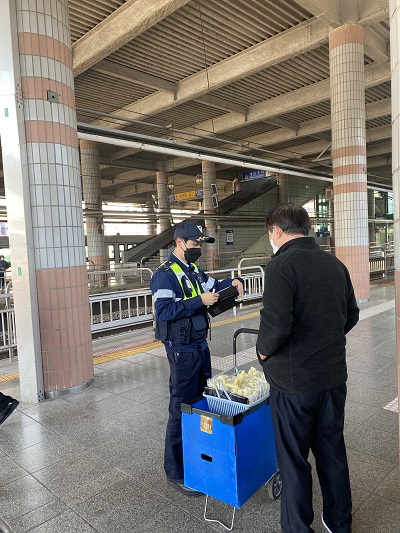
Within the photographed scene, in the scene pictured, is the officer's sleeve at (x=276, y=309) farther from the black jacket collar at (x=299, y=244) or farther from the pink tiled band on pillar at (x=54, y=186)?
the pink tiled band on pillar at (x=54, y=186)

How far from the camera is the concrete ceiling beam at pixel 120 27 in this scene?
7180 mm

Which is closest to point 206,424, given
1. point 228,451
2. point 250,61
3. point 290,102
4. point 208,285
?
point 228,451

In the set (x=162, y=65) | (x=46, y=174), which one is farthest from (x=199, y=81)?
(x=46, y=174)

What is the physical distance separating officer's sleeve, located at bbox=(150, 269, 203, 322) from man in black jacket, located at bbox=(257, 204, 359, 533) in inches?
24.0

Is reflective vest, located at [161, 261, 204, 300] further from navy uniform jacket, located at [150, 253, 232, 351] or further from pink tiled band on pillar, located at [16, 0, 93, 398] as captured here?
pink tiled band on pillar, located at [16, 0, 93, 398]

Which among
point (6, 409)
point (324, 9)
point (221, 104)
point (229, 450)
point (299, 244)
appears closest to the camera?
point (299, 244)

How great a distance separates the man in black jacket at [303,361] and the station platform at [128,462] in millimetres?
385

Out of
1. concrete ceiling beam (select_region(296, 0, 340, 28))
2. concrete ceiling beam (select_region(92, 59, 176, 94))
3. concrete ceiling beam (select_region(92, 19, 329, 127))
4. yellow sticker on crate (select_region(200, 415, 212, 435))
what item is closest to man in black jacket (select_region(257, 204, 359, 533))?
yellow sticker on crate (select_region(200, 415, 212, 435))

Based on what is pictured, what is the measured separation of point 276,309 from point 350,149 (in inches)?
326

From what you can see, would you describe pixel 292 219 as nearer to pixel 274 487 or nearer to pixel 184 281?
pixel 184 281

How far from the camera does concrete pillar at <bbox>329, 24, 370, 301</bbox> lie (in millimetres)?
8320

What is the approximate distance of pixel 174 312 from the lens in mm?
2314

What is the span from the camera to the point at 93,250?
16.2m

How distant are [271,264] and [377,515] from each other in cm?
152
